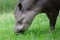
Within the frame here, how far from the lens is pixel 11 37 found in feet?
20.4

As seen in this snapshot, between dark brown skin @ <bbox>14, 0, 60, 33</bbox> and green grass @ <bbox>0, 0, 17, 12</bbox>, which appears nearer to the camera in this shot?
dark brown skin @ <bbox>14, 0, 60, 33</bbox>

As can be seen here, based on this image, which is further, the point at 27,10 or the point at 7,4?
the point at 7,4

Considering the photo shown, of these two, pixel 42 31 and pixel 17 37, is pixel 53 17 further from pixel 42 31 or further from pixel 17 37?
pixel 17 37

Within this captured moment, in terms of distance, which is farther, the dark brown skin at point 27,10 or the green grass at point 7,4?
the green grass at point 7,4

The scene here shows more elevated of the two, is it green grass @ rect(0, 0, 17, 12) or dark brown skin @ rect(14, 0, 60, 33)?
green grass @ rect(0, 0, 17, 12)

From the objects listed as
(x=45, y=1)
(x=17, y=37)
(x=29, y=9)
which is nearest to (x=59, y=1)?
(x=45, y=1)

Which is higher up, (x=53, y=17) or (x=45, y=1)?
(x=45, y=1)

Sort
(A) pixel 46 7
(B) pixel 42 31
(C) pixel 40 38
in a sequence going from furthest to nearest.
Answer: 1. (B) pixel 42 31
2. (A) pixel 46 7
3. (C) pixel 40 38

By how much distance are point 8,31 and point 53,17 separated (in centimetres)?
125

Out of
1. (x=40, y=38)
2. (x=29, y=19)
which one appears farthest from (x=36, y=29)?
(x=40, y=38)

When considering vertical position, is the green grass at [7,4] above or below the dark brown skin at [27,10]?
above

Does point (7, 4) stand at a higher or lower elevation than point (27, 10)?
higher

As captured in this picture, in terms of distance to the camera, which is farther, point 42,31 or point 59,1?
point 42,31

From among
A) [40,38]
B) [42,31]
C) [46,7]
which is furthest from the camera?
[42,31]
